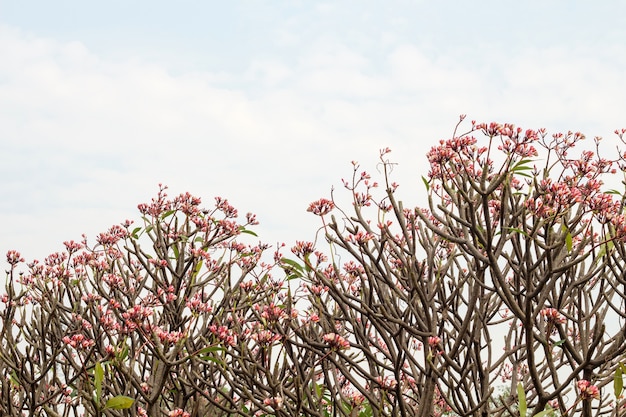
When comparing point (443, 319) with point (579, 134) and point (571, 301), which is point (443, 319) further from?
point (579, 134)

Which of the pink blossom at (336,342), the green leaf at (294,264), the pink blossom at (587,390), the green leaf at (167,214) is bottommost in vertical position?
the pink blossom at (587,390)

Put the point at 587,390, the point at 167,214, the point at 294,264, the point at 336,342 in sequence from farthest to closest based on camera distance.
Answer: the point at 167,214, the point at 294,264, the point at 336,342, the point at 587,390

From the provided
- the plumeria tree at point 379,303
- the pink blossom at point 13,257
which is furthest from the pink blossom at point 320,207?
the pink blossom at point 13,257

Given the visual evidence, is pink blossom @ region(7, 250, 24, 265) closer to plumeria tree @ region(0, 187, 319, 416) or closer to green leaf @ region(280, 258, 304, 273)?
plumeria tree @ region(0, 187, 319, 416)

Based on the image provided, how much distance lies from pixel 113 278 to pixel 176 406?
124 centimetres

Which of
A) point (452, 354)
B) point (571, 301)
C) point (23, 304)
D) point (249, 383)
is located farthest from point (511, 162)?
point (23, 304)

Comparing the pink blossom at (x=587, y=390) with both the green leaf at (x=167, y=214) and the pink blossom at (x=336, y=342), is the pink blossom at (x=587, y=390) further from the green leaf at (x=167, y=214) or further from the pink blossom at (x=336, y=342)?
the green leaf at (x=167, y=214)

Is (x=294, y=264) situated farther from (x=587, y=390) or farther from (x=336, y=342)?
(x=587, y=390)

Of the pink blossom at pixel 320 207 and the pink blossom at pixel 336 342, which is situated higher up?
the pink blossom at pixel 320 207

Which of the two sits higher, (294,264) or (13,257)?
(13,257)

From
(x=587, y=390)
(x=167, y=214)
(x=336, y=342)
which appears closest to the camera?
(x=587, y=390)

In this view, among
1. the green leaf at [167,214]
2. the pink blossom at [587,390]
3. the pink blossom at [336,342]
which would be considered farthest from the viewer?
the green leaf at [167,214]

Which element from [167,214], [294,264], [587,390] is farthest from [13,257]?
[587,390]

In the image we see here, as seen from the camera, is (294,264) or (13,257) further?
(13,257)
